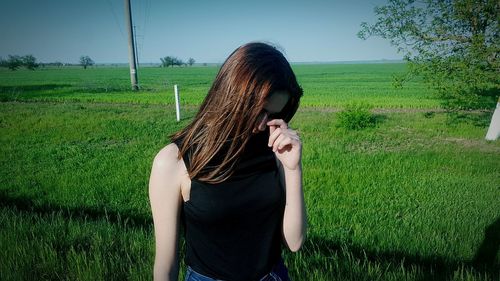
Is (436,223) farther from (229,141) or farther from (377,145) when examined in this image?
(377,145)

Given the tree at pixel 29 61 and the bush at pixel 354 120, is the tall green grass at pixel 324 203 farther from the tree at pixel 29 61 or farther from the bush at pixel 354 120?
the tree at pixel 29 61

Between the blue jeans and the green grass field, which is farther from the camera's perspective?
the green grass field

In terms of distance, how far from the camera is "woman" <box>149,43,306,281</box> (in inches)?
50.9

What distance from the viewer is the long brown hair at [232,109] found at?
1294 mm

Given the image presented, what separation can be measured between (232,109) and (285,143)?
27 centimetres

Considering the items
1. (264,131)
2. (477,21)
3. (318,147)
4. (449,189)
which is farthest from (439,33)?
(264,131)

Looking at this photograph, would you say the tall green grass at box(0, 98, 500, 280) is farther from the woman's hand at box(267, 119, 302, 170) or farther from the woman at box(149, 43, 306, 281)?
the woman's hand at box(267, 119, 302, 170)

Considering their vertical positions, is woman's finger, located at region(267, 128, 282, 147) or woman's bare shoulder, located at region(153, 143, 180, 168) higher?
woman's finger, located at region(267, 128, 282, 147)

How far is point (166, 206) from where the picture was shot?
4.30 ft

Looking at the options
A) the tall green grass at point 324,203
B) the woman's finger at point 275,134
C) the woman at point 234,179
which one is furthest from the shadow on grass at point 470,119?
the woman's finger at point 275,134

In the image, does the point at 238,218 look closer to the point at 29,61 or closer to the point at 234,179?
the point at 234,179

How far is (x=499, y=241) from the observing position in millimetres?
3670

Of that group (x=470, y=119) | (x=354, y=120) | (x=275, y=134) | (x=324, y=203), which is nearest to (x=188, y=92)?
(x=354, y=120)

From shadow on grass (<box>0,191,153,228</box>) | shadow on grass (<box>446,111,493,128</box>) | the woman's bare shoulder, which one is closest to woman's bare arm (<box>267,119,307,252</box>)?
the woman's bare shoulder
